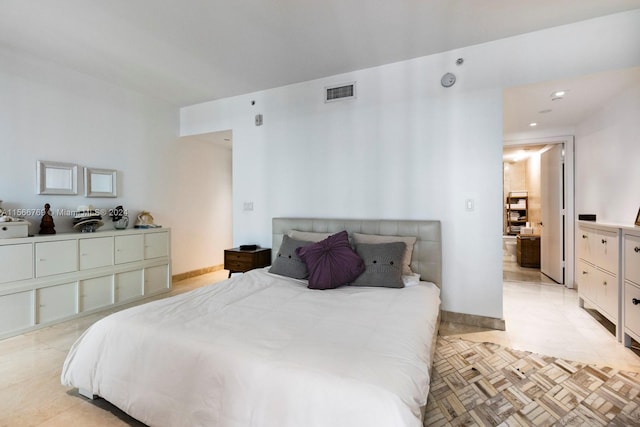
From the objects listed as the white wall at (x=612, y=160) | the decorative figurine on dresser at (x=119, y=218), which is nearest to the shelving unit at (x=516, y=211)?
the white wall at (x=612, y=160)

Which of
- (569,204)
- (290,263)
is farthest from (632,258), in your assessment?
(290,263)

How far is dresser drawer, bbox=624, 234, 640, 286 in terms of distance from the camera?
2260 millimetres

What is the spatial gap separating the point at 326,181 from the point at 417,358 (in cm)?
247

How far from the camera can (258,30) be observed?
8.55 feet

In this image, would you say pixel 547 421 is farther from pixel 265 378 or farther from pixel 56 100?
pixel 56 100

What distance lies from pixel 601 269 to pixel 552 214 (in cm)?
203

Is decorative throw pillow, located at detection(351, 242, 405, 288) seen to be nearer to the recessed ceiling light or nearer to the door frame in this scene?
the recessed ceiling light

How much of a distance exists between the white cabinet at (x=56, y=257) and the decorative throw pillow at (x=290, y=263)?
82.6 inches

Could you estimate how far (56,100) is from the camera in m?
3.32

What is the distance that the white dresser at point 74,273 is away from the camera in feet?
8.85

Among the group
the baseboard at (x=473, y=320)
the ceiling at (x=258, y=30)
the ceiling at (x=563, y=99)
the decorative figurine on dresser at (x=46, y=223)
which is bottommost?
the baseboard at (x=473, y=320)

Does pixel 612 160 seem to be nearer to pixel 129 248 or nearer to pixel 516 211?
pixel 516 211

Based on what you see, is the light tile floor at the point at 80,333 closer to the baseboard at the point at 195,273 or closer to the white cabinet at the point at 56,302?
the white cabinet at the point at 56,302

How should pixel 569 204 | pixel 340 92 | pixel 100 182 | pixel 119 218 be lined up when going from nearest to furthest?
pixel 340 92 < pixel 100 182 < pixel 119 218 < pixel 569 204
